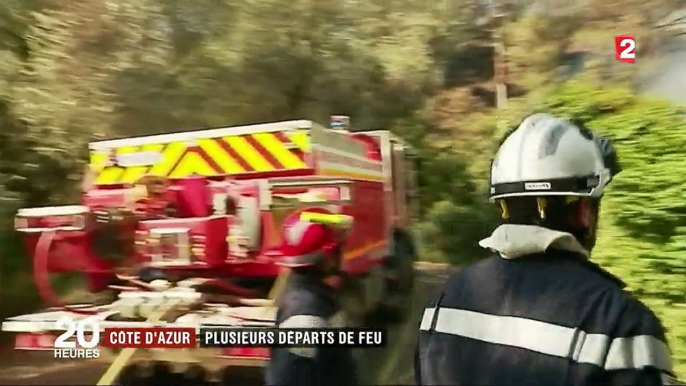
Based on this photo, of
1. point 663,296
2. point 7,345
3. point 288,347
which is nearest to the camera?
point 663,296

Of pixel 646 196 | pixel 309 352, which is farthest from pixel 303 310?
pixel 646 196

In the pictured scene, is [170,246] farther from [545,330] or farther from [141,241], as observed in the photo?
[545,330]

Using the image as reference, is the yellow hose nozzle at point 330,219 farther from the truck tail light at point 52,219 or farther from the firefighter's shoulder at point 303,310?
the truck tail light at point 52,219

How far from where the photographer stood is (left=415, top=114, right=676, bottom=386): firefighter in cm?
183

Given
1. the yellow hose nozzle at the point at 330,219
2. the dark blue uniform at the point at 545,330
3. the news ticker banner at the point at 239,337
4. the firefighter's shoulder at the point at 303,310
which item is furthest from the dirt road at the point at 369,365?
the dark blue uniform at the point at 545,330

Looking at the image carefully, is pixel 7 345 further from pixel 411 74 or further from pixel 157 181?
pixel 411 74

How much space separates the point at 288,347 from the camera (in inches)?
102

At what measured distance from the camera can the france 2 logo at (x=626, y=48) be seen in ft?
8.03

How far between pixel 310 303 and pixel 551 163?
3.35 feet

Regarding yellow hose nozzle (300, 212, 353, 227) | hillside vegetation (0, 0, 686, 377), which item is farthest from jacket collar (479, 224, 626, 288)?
yellow hose nozzle (300, 212, 353, 227)

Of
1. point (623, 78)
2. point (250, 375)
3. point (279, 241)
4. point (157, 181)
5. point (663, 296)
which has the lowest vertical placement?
point (250, 375)

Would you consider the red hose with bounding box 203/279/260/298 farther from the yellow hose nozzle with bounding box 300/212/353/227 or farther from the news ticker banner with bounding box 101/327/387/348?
the yellow hose nozzle with bounding box 300/212/353/227

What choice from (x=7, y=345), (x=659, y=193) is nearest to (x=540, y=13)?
(x=659, y=193)

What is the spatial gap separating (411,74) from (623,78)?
2.44 feet
